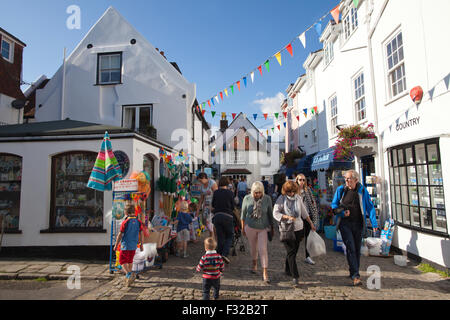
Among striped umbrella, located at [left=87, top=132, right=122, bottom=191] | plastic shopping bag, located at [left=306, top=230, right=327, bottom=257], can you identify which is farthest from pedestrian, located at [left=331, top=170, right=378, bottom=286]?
striped umbrella, located at [left=87, top=132, right=122, bottom=191]

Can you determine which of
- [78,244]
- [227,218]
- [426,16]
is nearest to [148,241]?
[227,218]

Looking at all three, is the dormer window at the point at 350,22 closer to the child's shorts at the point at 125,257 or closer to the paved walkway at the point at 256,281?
the paved walkway at the point at 256,281

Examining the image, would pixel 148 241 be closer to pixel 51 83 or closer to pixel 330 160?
pixel 330 160

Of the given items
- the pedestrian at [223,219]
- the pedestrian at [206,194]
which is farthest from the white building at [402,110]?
the pedestrian at [206,194]

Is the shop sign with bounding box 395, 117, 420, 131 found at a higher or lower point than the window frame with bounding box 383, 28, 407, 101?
lower

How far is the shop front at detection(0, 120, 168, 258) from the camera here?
654cm

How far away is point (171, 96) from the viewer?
42.0 feet

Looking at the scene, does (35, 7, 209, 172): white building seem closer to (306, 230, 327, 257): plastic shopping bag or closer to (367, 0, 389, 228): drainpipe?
(367, 0, 389, 228): drainpipe

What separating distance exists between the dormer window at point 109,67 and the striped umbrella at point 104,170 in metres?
8.83

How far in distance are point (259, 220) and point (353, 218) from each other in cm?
162

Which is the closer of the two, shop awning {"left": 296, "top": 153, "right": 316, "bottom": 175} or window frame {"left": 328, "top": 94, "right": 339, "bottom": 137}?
window frame {"left": 328, "top": 94, "right": 339, "bottom": 137}

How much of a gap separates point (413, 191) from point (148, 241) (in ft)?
20.0

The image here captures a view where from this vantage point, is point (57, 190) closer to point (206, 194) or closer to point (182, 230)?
point (182, 230)

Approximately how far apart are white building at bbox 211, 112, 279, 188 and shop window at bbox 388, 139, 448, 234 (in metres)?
22.5
